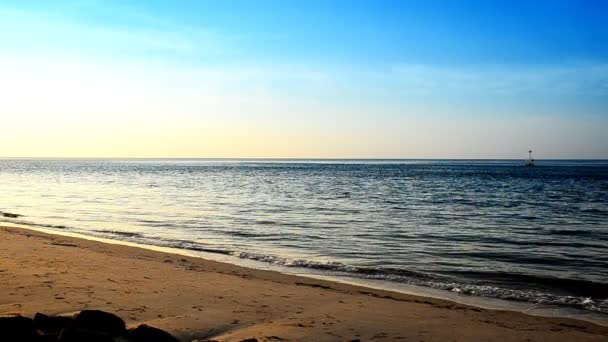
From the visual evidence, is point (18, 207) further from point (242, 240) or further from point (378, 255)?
point (378, 255)

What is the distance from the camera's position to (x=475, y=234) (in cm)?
2056

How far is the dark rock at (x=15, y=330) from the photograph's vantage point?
5.34 meters

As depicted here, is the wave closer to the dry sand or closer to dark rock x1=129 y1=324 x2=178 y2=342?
the dry sand

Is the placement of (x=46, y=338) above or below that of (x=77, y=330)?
below

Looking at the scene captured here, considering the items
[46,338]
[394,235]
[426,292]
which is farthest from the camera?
[394,235]

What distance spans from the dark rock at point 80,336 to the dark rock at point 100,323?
46 centimetres

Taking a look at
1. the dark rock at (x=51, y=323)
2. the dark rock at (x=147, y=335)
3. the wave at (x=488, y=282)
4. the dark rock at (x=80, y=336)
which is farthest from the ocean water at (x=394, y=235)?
the dark rock at (x=80, y=336)

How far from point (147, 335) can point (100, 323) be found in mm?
651

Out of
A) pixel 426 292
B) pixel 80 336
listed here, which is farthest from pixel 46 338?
pixel 426 292

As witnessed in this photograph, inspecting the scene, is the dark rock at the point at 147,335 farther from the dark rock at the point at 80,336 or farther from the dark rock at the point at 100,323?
the dark rock at the point at 80,336

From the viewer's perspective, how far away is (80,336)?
17.5ft

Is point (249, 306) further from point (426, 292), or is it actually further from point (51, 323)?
point (426, 292)

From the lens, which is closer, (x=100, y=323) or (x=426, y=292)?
(x=100, y=323)

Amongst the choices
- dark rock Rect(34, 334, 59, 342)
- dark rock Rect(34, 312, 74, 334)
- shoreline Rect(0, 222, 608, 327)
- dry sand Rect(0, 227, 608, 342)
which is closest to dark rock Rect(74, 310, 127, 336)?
dark rock Rect(34, 312, 74, 334)
